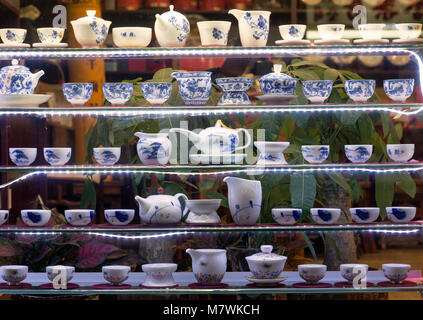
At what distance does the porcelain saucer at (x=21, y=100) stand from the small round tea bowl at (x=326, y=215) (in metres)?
1.41

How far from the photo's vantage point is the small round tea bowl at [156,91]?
3385mm

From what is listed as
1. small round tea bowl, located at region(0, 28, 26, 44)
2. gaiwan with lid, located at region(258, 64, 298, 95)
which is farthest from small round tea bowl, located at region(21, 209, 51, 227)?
gaiwan with lid, located at region(258, 64, 298, 95)

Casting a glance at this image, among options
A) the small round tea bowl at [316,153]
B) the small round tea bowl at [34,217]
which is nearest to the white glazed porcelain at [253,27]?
the small round tea bowl at [316,153]

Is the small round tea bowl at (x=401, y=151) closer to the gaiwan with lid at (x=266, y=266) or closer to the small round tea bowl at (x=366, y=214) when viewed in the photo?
the small round tea bowl at (x=366, y=214)

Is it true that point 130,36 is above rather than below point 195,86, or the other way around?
above

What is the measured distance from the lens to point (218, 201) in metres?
3.43

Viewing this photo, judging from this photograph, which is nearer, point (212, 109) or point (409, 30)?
point (212, 109)

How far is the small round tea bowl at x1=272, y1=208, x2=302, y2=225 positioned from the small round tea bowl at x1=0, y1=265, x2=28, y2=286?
4.04ft

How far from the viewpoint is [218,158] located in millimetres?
3355

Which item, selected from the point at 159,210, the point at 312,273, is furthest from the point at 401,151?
the point at 159,210

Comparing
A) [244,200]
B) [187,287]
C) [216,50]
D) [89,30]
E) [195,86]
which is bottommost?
[187,287]

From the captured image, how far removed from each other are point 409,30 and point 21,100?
6.14 ft

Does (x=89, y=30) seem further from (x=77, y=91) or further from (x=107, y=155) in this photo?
(x=107, y=155)
